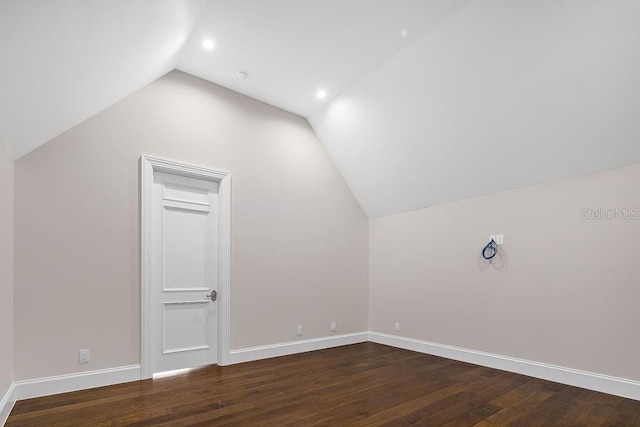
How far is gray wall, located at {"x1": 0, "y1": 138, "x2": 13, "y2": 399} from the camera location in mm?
2830

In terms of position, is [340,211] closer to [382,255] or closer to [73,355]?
[382,255]

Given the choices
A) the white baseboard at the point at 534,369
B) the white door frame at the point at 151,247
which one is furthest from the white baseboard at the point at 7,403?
the white baseboard at the point at 534,369

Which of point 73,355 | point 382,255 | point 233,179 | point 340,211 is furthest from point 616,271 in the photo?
point 73,355

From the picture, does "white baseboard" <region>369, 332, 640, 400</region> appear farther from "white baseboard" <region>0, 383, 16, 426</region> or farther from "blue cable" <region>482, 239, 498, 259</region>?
"white baseboard" <region>0, 383, 16, 426</region>

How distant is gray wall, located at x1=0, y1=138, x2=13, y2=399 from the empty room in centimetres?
4

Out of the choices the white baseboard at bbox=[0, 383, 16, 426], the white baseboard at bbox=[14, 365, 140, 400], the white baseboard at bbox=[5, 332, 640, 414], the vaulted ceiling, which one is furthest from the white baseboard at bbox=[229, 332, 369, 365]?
the vaulted ceiling

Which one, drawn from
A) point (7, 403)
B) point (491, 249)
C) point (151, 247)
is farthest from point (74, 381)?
point (491, 249)

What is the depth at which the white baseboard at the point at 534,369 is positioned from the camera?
329cm

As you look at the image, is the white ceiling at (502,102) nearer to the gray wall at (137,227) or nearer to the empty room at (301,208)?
the empty room at (301,208)

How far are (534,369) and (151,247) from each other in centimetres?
411

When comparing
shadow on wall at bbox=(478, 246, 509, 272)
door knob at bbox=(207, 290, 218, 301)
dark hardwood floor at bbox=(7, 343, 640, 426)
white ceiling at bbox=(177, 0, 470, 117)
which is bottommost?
dark hardwood floor at bbox=(7, 343, 640, 426)

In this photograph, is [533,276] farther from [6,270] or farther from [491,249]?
[6,270]

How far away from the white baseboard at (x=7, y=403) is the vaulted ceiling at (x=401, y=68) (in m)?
1.93

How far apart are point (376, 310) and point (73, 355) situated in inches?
152
